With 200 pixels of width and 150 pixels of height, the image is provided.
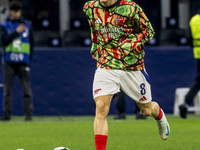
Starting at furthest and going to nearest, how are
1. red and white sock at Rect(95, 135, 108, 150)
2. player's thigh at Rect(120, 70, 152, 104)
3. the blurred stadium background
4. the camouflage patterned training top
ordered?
the blurred stadium background < player's thigh at Rect(120, 70, 152, 104) < the camouflage patterned training top < red and white sock at Rect(95, 135, 108, 150)

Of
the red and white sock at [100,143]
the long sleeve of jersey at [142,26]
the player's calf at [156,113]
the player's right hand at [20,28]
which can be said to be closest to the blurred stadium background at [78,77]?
the player's right hand at [20,28]

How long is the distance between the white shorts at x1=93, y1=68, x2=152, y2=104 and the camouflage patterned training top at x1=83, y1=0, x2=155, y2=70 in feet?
0.23

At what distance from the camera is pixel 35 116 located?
48.6 ft

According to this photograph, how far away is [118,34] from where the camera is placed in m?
7.28

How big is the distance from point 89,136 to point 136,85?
2.47m

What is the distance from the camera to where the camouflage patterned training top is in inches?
285

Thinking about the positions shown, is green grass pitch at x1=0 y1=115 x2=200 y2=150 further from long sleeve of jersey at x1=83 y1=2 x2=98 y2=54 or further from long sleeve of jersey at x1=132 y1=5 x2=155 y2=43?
long sleeve of jersey at x1=132 y1=5 x2=155 y2=43

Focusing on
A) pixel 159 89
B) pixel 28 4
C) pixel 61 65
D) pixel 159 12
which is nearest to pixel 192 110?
pixel 159 89

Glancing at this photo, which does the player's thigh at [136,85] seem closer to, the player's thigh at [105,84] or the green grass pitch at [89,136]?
the player's thigh at [105,84]

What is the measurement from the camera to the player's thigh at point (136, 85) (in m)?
7.35

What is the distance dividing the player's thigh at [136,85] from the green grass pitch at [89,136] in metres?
0.78

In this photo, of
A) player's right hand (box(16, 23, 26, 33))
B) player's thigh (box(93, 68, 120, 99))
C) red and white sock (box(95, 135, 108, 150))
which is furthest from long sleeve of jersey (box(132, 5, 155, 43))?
player's right hand (box(16, 23, 26, 33))

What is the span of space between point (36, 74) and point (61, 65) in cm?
Result: 58

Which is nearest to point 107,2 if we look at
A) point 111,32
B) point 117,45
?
point 111,32
